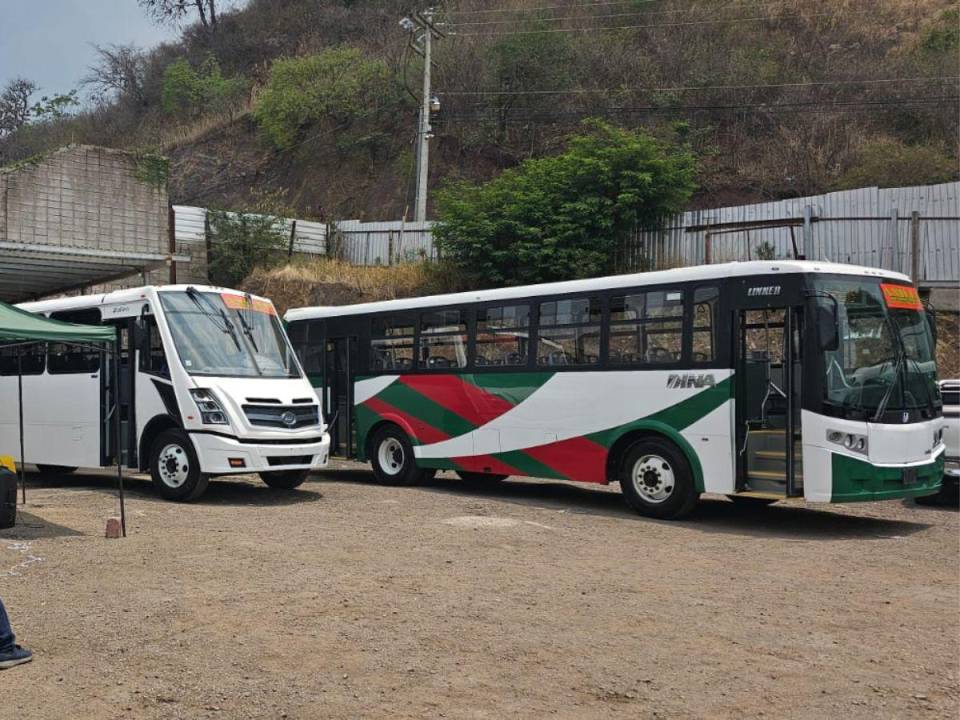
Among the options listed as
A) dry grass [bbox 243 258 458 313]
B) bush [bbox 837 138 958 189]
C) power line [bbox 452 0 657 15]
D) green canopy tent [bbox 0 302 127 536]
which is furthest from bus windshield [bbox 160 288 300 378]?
power line [bbox 452 0 657 15]

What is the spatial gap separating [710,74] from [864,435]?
28.9 metres

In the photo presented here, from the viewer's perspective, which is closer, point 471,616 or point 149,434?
point 471,616

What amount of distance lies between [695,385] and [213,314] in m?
6.40

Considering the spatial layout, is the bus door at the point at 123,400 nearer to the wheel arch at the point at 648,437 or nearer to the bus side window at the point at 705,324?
the wheel arch at the point at 648,437

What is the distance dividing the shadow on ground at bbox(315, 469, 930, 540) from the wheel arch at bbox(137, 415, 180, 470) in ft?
12.6

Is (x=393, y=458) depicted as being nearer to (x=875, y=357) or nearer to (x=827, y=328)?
(x=827, y=328)

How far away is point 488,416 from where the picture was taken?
14.7 metres

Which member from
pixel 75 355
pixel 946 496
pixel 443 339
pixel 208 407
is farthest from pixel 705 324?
pixel 75 355

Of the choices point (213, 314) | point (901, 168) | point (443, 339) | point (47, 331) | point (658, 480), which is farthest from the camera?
point (901, 168)

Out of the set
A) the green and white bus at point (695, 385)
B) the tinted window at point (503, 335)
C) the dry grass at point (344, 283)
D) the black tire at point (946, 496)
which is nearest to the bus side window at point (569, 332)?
the green and white bus at point (695, 385)

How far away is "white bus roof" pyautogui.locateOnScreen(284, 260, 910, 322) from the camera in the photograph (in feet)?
37.8

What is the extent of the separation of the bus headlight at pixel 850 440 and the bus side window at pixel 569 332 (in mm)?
3213

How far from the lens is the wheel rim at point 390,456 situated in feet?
53.2

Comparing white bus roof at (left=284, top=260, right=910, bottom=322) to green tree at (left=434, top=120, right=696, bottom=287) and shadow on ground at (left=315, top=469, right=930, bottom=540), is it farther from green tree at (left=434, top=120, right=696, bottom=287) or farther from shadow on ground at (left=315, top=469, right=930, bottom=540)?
green tree at (left=434, top=120, right=696, bottom=287)
